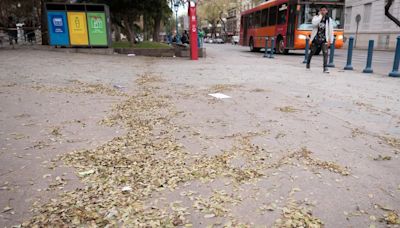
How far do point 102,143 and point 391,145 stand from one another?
127 inches

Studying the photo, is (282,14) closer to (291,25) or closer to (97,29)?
(291,25)

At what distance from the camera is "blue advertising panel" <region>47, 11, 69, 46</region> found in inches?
667

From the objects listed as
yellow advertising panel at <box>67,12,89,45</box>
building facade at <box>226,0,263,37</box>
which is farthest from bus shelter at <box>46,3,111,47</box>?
building facade at <box>226,0,263,37</box>

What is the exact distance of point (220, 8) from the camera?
7344 centimetres

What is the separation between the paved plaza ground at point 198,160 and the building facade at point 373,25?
28.8 m

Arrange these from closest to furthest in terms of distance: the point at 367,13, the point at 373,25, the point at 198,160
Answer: the point at 198,160 < the point at 373,25 < the point at 367,13

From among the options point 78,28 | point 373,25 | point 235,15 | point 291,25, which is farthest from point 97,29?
point 235,15

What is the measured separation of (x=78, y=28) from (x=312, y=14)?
1231cm

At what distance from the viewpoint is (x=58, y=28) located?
56.5ft

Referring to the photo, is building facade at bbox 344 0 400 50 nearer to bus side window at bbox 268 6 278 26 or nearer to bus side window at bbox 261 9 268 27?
bus side window at bbox 261 9 268 27

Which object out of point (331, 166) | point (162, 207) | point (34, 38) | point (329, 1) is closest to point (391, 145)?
point (331, 166)

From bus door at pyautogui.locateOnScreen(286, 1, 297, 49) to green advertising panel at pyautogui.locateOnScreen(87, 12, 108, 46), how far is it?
9949 millimetres

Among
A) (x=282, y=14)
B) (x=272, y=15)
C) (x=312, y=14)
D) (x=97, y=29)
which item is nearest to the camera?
(x=97, y=29)

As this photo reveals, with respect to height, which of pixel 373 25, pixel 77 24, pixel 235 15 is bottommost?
pixel 77 24
